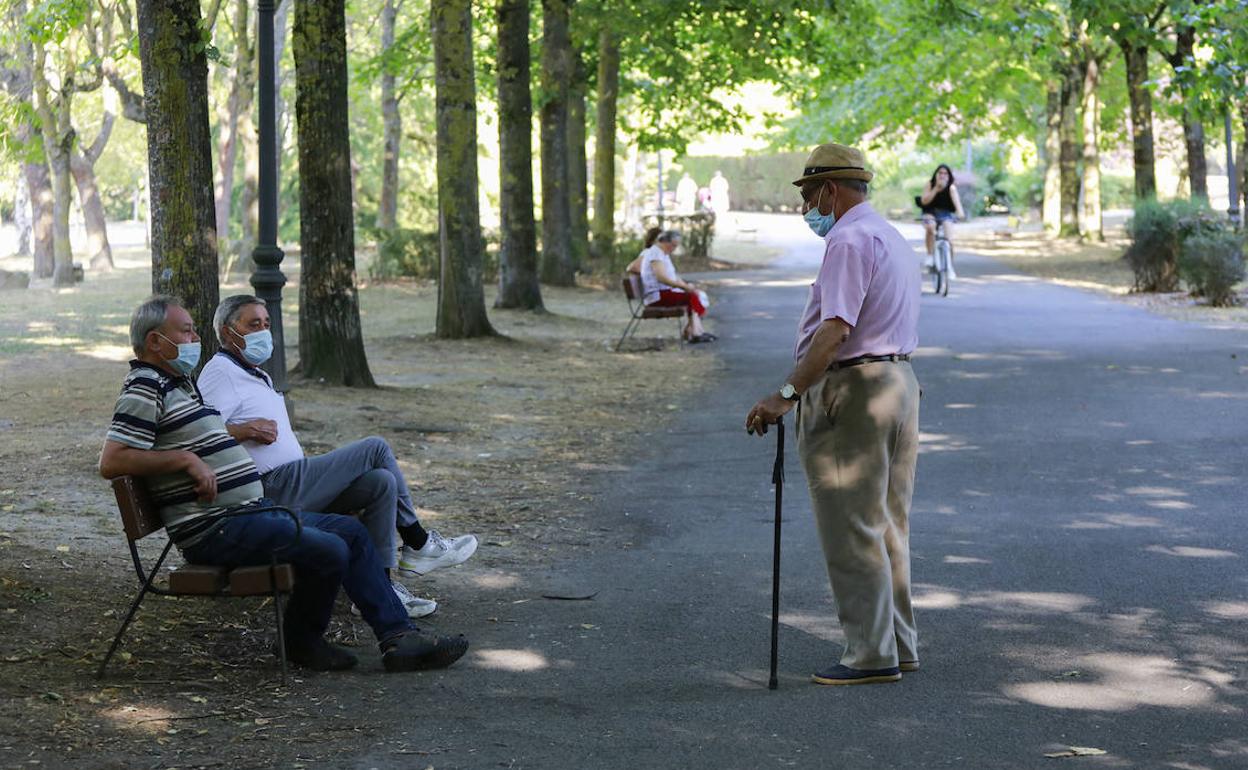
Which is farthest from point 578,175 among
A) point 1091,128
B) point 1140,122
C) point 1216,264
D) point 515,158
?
point 1091,128

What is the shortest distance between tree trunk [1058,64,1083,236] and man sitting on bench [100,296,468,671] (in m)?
40.3

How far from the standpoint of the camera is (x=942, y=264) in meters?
27.3

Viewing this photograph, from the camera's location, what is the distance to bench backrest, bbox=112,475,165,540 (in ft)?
19.8

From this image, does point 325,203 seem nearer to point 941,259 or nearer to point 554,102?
point 554,102

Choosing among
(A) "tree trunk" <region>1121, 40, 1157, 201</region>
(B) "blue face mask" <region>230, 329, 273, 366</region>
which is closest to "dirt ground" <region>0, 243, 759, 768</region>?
(B) "blue face mask" <region>230, 329, 273, 366</region>

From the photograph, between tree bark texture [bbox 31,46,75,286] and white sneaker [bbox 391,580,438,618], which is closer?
white sneaker [bbox 391,580,438,618]

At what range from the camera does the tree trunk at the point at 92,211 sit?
40041 millimetres

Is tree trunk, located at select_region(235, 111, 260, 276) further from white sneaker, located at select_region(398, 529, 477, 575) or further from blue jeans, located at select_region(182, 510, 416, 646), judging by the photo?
blue jeans, located at select_region(182, 510, 416, 646)

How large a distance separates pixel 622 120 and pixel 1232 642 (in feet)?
113

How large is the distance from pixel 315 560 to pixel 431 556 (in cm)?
126

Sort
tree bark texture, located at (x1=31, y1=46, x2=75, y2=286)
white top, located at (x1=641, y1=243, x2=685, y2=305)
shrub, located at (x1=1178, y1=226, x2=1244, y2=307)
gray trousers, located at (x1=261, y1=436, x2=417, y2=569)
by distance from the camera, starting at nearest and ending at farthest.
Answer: gray trousers, located at (x1=261, y1=436, x2=417, y2=569)
white top, located at (x1=641, y1=243, x2=685, y2=305)
shrub, located at (x1=1178, y1=226, x2=1244, y2=307)
tree bark texture, located at (x1=31, y1=46, x2=75, y2=286)

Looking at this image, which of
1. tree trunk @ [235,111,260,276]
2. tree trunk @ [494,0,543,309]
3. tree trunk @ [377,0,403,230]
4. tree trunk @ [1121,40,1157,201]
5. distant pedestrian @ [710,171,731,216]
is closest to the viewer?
tree trunk @ [494,0,543,309]

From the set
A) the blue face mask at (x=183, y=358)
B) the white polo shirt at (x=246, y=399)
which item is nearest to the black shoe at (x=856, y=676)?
the white polo shirt at (x=246, y=399)

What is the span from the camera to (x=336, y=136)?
1479 cm
